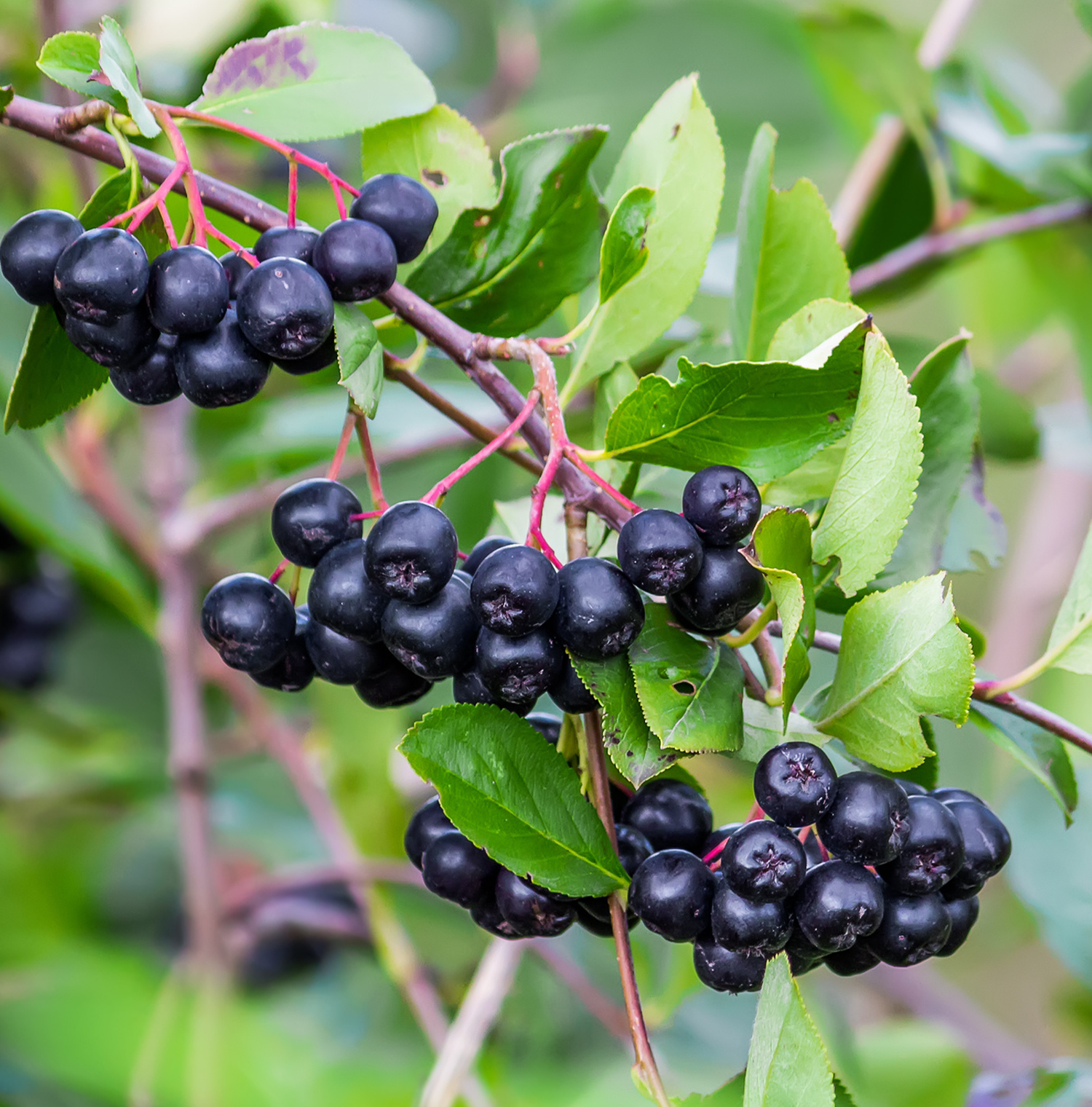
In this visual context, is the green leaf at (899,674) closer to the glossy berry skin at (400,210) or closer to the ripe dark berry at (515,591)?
the ripe dark berry at (515,591)

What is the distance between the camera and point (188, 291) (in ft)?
1.47

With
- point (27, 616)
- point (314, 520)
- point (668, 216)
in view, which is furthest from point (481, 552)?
point (27, 616)

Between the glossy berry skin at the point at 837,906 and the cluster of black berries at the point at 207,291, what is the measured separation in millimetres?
278

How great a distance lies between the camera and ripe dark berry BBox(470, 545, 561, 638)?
1.40 feet

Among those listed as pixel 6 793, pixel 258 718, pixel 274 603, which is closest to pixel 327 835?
pixel 258 718

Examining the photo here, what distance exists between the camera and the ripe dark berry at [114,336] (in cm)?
46

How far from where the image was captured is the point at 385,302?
51 centimetres

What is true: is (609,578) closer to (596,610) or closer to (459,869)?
(596,610)

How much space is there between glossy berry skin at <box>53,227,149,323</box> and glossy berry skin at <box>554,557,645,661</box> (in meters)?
0.19

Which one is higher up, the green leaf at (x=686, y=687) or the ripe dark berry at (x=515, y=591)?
the ripe dark berry at (x=515, y=591)

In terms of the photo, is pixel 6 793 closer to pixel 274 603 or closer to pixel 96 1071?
pixel 96 1071

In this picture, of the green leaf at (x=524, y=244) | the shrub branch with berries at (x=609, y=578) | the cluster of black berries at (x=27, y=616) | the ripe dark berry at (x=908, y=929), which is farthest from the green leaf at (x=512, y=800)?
the cluster of black berries at (x=27, y=616)

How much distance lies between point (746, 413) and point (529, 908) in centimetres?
22

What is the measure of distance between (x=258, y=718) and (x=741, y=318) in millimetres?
821
